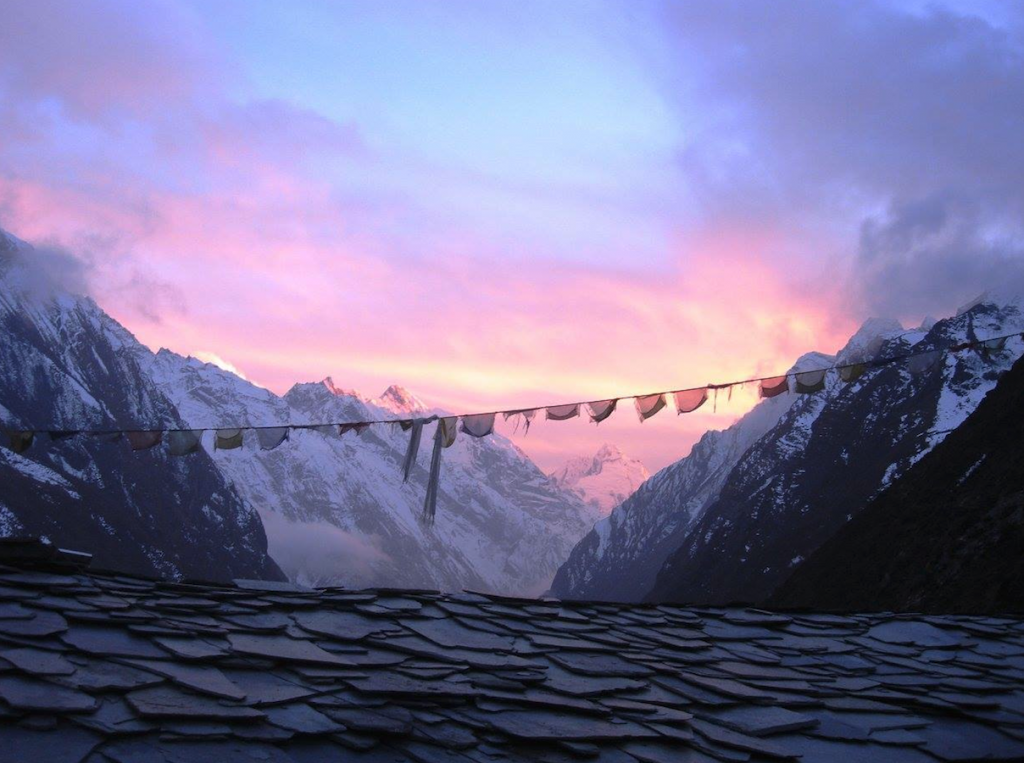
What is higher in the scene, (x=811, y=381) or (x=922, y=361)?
(x=922, y=361)

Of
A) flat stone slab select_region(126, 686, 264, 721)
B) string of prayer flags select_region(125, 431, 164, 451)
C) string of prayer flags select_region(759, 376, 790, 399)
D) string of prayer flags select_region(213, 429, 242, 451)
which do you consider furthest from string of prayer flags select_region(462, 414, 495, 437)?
flat stone slab select_region(126, 686, 264, 721)

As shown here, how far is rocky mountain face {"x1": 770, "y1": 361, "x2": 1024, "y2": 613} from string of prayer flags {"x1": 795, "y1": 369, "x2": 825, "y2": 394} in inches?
843

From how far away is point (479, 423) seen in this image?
18141 mm

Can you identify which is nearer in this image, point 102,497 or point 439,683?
point 439,683

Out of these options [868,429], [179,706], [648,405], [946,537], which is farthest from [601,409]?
[868,429]

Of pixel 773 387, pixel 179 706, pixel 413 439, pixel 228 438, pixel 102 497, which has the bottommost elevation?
pixel 102 497

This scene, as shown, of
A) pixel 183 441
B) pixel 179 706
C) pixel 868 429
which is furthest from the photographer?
pixel 868 429

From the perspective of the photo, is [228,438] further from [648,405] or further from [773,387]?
[773,387]

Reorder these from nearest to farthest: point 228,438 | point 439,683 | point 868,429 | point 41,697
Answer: point 41,697
point 439,683
point 228,438
point 868,429

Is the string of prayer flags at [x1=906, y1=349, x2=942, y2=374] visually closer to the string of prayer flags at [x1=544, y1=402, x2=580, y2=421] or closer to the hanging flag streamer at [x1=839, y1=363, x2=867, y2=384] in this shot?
the hanging flag streamer at [x1=839, y1=363, x2=867, y2=384]

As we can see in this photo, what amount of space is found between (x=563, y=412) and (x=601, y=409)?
2.68 ft

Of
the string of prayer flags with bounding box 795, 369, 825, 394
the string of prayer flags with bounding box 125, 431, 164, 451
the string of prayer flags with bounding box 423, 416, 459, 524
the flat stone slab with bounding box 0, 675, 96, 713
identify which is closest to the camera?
the flat stone slab with bounding box 0, 675, 96, 713

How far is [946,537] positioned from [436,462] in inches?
1576

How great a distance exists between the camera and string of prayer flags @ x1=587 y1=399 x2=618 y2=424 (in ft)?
56.3
